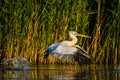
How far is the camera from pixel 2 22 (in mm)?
17500

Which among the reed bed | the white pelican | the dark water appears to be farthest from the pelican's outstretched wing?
the reed bed

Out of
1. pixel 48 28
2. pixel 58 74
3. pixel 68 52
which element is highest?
pixel 48 28

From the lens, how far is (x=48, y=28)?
1770 cm

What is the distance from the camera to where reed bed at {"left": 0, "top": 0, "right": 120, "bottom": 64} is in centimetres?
1744

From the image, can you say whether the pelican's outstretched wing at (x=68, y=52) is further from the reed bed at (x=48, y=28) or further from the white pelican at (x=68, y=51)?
the reed bed at (x=48, y=28)

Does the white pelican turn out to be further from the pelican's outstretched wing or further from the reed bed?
the reed bed

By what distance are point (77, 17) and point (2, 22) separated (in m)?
2.30

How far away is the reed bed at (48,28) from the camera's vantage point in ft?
57.2

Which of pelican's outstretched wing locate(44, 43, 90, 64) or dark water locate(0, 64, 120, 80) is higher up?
pelican's outstretched wing locate(44, 43, 90, 64)

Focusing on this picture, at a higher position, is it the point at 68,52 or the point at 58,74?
the point at 68,52

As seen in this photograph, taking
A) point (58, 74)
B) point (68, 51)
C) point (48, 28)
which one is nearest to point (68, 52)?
point (68, 51)

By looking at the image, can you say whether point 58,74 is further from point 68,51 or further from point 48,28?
point 48,28

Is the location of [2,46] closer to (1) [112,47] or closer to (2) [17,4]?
(2) [17,4]

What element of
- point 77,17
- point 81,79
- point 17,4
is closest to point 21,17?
point 17,4
